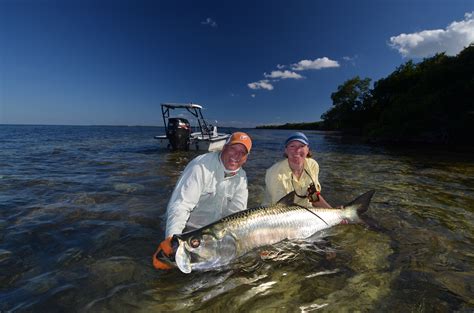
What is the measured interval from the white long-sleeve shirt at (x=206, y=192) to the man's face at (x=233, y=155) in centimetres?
15

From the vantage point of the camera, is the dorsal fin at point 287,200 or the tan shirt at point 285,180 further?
the tan shirt at point 285,180

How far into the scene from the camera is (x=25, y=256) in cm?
461

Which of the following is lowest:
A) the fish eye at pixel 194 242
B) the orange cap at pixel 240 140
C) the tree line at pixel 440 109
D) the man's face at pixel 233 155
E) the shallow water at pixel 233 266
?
the shallow water at pixel 233 266

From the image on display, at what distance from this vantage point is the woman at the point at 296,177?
207 inches

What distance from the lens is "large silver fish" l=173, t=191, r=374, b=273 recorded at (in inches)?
135

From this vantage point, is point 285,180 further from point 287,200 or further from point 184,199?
point 184,199

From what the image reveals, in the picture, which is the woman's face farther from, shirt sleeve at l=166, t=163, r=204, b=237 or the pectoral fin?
the pectoral fin

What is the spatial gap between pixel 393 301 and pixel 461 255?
2.44 metres

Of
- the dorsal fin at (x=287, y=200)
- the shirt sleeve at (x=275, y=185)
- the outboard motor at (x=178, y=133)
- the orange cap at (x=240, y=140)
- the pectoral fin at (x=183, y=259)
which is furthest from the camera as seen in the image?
the outboard motor at (x=178, y=133)

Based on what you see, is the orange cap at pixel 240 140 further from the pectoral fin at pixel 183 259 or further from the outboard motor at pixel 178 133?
the outboard motor at pixel 178 133

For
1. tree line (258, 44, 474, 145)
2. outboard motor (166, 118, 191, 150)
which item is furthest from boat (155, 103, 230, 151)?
tree line (258, 44, 474, 145)

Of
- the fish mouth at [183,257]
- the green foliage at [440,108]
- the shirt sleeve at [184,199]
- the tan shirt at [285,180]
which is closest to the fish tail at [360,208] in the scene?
the tan shirt at [285,180]

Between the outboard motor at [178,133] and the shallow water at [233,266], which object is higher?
the outboard motor at [178,133]

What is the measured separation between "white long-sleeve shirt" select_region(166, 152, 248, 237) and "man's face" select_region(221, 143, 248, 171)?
0.15m
